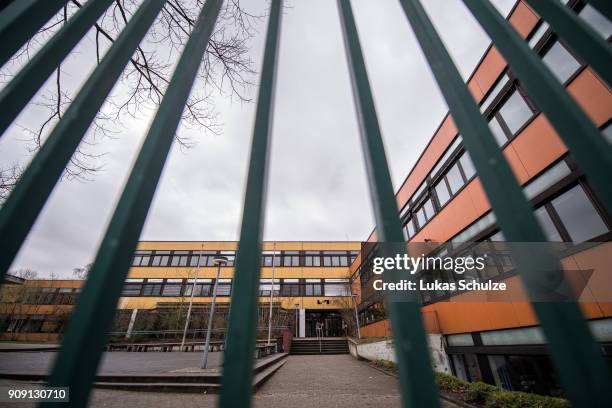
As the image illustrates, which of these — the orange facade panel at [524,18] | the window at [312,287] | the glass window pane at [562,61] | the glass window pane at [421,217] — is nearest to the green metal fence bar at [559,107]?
the glass window pane at [562,61]

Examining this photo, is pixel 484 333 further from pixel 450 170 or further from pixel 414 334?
pixel 414 334

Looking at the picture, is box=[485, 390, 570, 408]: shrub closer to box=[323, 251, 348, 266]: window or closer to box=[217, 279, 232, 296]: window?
box=[323, 251, 348, 266]: window

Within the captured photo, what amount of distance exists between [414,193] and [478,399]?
11104 mm

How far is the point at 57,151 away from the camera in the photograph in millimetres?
700

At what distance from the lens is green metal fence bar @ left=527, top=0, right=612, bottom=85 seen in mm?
698

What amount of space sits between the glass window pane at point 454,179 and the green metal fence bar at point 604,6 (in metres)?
11.0

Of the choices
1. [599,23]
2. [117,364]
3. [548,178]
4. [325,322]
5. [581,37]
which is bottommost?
[117,364]

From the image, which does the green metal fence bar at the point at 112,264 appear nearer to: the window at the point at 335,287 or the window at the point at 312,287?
the window at the point at 335,287

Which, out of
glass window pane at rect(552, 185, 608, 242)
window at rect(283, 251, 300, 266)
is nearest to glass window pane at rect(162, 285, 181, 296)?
window at rect(283, 251, 300, 266)

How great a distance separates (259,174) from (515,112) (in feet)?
33.8

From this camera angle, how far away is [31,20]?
2.69ft

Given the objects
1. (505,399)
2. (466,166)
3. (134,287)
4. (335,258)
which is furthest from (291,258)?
(505,399)

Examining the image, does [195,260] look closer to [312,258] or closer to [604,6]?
[312,258]

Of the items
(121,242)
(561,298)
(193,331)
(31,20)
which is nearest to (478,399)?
(561,298)
